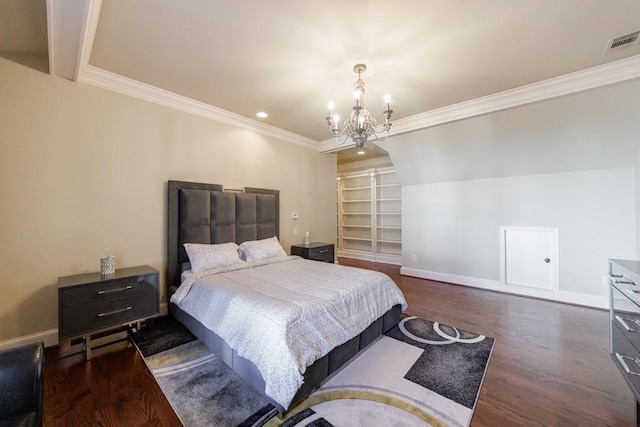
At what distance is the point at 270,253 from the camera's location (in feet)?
11.8

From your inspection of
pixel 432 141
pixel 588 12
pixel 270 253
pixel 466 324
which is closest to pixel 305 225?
pixel 270 253

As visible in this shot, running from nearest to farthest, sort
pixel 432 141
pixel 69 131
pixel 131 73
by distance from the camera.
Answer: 1. pixel 69 131
2. pixel 131 73
3. pixel 432 141

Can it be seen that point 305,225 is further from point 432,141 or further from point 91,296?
point 91,296

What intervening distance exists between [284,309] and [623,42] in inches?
137

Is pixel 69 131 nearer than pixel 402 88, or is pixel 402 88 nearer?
pixel 69 131

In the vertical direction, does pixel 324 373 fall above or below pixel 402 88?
Answer: below

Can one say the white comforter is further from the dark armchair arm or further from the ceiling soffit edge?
the ceiling soffit edge

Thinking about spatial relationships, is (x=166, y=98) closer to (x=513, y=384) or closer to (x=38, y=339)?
(x=38, y=339)

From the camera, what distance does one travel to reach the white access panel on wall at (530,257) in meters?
3.89

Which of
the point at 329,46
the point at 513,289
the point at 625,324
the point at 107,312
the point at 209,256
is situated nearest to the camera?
the point at 625,324

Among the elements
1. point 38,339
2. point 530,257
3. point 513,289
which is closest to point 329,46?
point 38,339

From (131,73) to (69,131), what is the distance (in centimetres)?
83

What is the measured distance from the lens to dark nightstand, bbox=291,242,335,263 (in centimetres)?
429

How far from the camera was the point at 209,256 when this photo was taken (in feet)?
9.99
